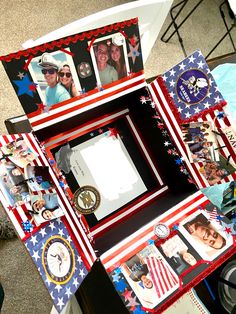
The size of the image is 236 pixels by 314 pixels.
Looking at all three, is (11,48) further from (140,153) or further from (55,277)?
(55,277)

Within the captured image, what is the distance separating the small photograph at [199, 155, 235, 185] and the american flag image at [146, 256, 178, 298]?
0.28 meters

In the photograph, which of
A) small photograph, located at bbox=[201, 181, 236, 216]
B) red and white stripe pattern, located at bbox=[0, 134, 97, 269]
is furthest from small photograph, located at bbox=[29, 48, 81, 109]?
small photograph, located at bbox=[201, 181, 236, 216]

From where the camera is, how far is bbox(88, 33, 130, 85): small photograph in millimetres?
942

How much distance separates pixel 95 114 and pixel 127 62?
7.3 inches

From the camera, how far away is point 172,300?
0.88m

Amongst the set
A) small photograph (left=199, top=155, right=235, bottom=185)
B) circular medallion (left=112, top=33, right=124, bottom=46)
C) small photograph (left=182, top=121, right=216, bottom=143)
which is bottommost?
small photograph (left=199, top=155, right=235, bottom=185)

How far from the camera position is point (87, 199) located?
1.08 meters

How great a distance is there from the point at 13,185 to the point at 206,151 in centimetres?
53

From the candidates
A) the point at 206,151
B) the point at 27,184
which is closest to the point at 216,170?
the point at 206,151

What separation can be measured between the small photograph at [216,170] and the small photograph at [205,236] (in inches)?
4.8

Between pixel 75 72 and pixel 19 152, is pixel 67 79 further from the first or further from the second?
pixel 19 152

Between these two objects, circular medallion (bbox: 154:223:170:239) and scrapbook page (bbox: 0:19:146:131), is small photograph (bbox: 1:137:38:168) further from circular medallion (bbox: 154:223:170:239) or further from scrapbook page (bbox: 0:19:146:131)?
circular medallion (bbox: 154:223:170:239)

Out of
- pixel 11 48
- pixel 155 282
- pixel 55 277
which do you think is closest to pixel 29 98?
pixel 55 277

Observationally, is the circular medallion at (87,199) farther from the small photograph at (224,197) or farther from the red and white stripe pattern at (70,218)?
the small photograph at (224,197)
